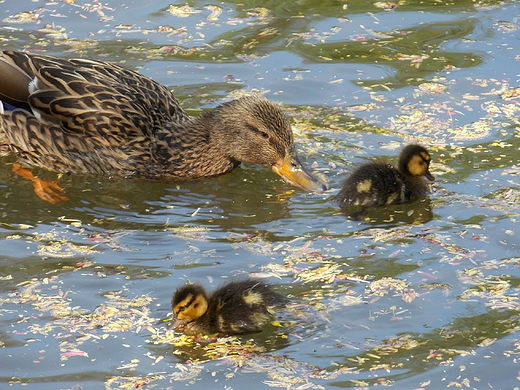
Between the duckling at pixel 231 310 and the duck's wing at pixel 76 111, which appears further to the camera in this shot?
the duck's wing at pixel 76 111

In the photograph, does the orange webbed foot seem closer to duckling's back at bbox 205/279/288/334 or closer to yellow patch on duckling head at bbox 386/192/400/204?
duckling's back at bbox 205/279/288/334

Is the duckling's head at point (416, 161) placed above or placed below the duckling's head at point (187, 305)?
above

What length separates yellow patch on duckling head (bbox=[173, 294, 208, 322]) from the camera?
4676 mm

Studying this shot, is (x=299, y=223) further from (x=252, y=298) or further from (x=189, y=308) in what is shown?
(x=189, y=308)

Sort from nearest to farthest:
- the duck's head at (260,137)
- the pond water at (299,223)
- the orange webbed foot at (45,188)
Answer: the pond water at (299,223) < the orange webbed foot at (45,188) < the duck's head at (260,137)

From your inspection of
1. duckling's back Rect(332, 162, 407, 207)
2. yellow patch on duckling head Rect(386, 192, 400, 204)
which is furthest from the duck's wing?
yellow patch on duckling head Rect(386, 192, 400, 204)

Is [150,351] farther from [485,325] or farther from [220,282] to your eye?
[485,325]

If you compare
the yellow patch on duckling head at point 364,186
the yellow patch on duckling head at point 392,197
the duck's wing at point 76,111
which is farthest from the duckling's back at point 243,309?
the duck's wing at point 76,111

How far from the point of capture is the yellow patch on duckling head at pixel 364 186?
20.0 feet

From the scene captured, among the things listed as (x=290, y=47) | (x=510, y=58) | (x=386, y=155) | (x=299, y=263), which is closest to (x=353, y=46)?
(x=290, y=47)

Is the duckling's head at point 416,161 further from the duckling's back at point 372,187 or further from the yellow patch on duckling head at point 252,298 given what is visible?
the yellow patch on duckling head at point 252,298

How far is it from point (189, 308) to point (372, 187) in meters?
1.94

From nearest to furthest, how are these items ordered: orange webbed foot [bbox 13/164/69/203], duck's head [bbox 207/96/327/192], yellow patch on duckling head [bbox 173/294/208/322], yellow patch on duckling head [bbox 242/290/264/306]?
yellow patch on duckling head [bbox 173/294/208/322] → yellow patch on duckling head [bbox 242/290/264/306] → orange webbed foot [bbox 13/164/69/203] → duck's head [bbox 207/96/327/192]

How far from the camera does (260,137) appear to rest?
22.5 ft
